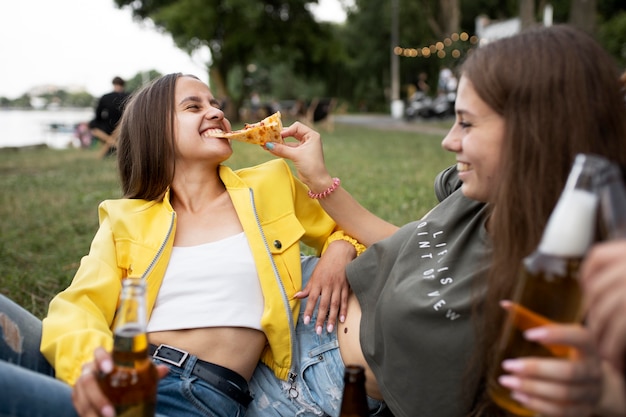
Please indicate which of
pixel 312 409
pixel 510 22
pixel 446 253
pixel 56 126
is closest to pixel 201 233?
pixel 312 409

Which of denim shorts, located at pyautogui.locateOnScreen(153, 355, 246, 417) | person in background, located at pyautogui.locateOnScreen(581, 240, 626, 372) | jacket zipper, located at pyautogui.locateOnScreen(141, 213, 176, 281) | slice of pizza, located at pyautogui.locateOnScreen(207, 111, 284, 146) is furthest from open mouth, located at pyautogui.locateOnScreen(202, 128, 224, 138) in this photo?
person in background, located at pyautogui.locateOnScreen(581, 240, 626, 372)

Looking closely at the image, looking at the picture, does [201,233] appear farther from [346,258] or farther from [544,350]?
[544,350]

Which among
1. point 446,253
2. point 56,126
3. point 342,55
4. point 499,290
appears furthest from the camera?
point 56,126

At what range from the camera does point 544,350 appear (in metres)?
1.16

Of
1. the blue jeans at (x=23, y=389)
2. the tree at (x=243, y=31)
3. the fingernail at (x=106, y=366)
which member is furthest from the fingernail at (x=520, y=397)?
the tree at (x=243, y=31)

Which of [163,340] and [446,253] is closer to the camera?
[446,253]

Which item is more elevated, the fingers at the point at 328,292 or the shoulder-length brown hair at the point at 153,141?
the shoulder-length brown hair at the point at 153,141

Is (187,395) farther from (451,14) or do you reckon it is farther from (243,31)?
(451,14)

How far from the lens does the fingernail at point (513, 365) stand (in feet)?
3.74

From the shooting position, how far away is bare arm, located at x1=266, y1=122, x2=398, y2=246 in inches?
99.3

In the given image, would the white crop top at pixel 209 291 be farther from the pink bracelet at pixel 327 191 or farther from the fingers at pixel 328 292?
the pink bracelet at pixel 327 191

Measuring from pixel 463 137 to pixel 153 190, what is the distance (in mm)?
1431

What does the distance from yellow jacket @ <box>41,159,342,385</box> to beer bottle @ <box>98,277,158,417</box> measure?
453 millimetres

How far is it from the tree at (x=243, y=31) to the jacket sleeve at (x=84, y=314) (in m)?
24.4
